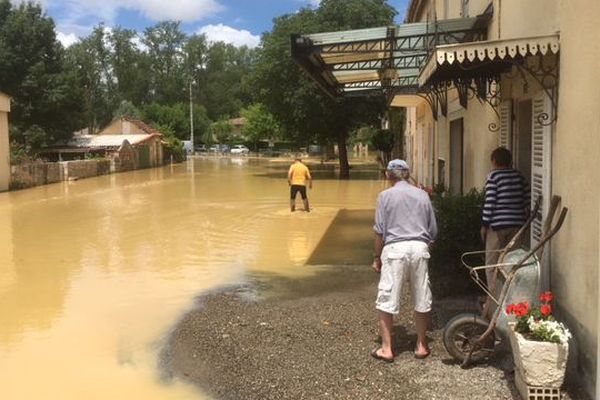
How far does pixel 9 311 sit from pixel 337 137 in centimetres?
2709

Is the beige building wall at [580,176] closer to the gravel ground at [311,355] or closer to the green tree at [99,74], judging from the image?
the gravel ground at [311,355]

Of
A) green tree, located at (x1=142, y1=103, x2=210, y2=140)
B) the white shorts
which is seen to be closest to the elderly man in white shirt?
the white shorts

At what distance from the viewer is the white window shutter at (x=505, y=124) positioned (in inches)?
300

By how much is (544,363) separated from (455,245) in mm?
3178

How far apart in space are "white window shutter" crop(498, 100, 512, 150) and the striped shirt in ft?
6.54

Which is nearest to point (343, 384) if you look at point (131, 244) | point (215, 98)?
point (131, 244)

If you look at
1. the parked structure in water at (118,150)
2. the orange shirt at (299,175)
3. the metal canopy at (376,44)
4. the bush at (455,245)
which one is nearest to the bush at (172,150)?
the parked structure in water at (118,150)

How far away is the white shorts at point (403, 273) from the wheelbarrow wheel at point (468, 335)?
0.92 feet

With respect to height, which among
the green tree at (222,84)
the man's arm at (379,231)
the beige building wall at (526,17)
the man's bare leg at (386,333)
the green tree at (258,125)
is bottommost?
the man's bare leg at (386,333)

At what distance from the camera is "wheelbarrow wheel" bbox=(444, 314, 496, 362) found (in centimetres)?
516

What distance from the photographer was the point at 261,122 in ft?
260

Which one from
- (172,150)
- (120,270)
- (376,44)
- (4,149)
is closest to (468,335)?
(376,44)

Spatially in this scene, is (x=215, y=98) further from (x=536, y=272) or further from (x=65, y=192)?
(x=536, y=272)

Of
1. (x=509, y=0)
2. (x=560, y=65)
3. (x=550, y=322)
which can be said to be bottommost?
(x=550, y=322)
